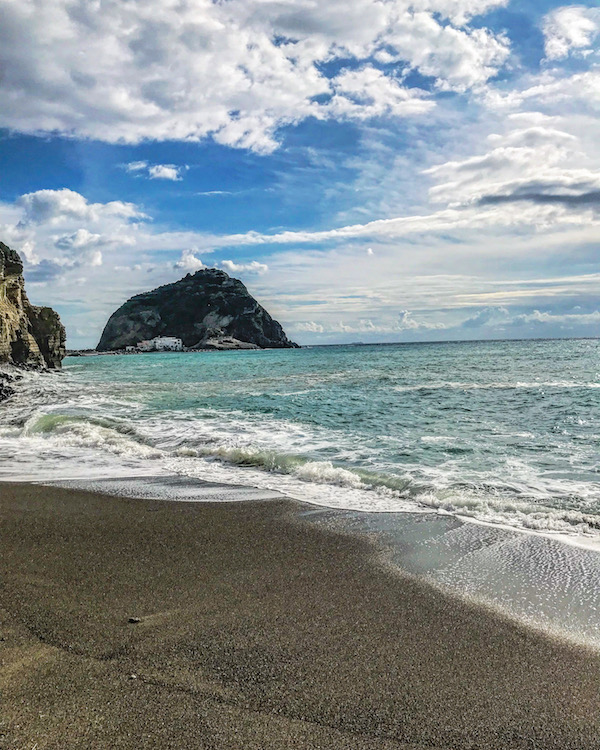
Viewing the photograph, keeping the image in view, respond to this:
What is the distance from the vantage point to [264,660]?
341 centimetres

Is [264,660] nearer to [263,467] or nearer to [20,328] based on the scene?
[263,467]

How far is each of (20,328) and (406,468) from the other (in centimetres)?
4314

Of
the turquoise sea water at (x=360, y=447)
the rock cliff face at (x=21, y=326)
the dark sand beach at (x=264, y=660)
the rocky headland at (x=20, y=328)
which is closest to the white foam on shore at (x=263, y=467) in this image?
the turquoise sea water at (x=360, y=447)

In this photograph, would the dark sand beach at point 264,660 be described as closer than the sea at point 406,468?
Yes

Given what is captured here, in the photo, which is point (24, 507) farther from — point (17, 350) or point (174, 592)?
point (17, 350)

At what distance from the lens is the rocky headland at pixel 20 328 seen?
124 feet

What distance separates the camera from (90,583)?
463 cm

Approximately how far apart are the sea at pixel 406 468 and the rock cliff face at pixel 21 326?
835 inches

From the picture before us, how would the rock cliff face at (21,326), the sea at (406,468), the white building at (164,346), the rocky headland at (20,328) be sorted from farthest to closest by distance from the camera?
the white building at (164,346), the rock cliff face at (21,326), the rocky headland at (20,328), the sea at (406,468)

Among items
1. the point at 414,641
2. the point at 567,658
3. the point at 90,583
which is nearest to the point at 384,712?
the point at 414,641

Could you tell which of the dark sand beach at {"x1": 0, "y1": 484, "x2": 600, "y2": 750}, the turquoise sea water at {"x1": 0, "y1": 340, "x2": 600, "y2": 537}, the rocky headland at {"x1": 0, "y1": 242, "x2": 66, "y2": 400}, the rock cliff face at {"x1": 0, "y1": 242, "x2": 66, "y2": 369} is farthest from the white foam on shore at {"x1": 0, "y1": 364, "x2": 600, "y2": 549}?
the rock cliff face at {"x1": 0, "y1": 242, "x2": 66, "y2": 369}

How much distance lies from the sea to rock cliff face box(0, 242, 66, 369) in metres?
21.2

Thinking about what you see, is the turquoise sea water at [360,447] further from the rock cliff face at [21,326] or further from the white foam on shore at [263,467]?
the rock cliff face at [21,326]

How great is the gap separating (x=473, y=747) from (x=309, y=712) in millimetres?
891
